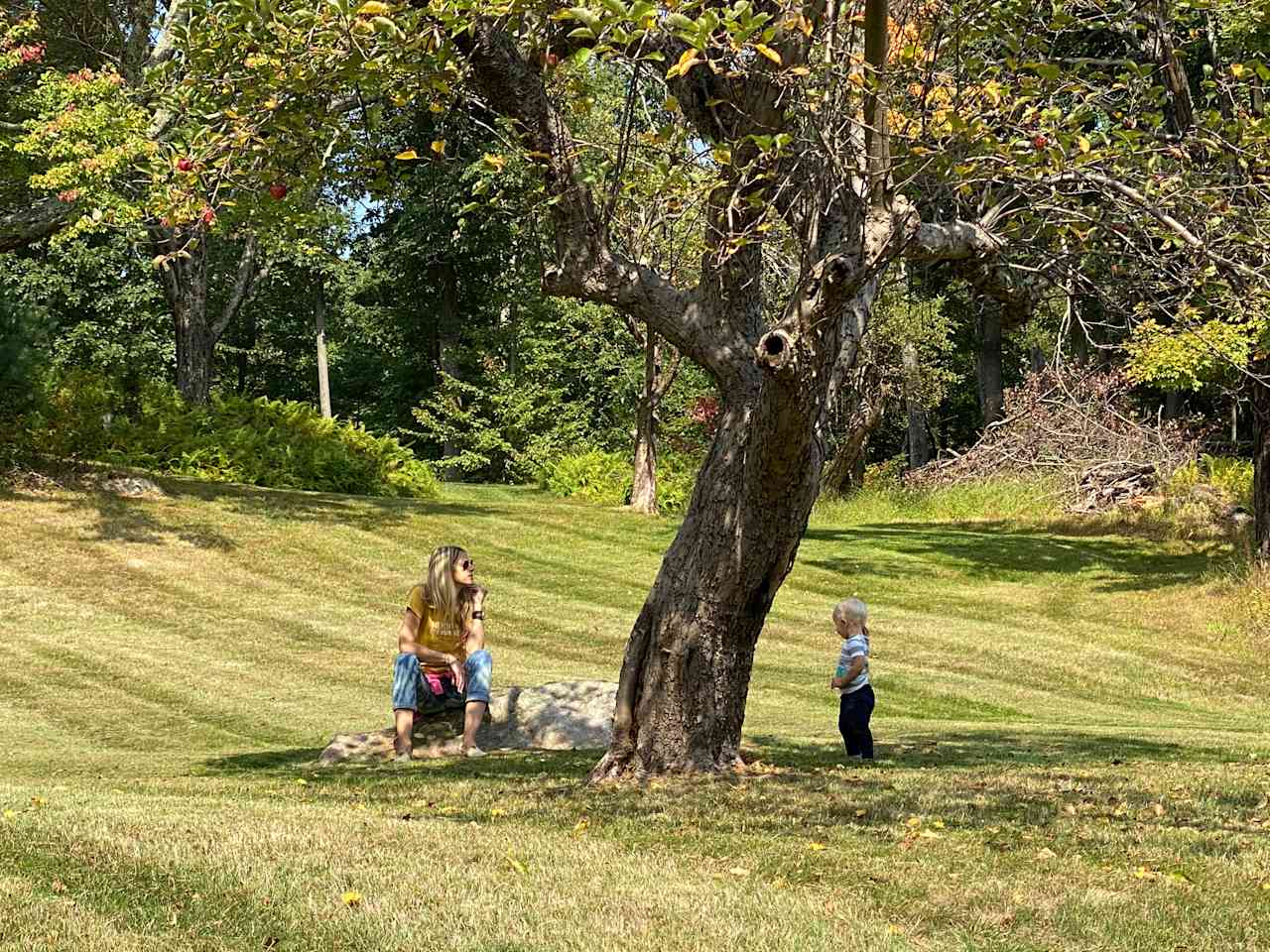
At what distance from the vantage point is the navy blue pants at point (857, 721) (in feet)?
35.0

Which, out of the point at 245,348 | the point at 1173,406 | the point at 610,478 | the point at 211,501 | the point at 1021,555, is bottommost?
the point at 1021,555

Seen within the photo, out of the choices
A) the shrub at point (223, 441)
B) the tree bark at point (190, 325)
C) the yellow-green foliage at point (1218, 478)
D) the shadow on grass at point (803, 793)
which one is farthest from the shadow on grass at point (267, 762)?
the yellow-green foliage at point (1218, 478)

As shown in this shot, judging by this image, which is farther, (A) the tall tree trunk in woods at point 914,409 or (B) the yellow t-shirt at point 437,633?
(A) the tall tree trunk in woods at point 914,409

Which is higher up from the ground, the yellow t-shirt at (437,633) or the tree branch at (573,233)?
the tree branch at (573,233)

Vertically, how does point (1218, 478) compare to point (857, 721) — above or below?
above

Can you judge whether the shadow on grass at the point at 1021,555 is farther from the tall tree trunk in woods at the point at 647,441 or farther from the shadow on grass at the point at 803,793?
the shadow on grass at the point at 803,793

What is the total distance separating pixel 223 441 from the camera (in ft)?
98.7

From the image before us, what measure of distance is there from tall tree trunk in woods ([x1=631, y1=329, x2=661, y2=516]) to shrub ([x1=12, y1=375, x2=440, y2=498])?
15.6 feet

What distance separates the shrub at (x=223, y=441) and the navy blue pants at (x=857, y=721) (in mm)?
19551

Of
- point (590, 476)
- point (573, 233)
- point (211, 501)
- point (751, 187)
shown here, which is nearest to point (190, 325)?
point (211, 501)

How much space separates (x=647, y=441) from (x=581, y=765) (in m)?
22.3

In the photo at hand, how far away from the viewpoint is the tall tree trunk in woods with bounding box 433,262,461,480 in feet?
140

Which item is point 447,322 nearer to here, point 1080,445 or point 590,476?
point 590,476

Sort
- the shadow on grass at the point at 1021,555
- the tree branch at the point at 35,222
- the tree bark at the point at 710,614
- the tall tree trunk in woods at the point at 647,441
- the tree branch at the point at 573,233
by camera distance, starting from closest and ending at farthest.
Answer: the tree branch at the point at 573,233 → the tree bark at the point at 710,614 → the tree branch at the point at 35,222 → the shadow on grass at the point at 1021,555 → the tall tree trunk in woods at the point at 647,441
